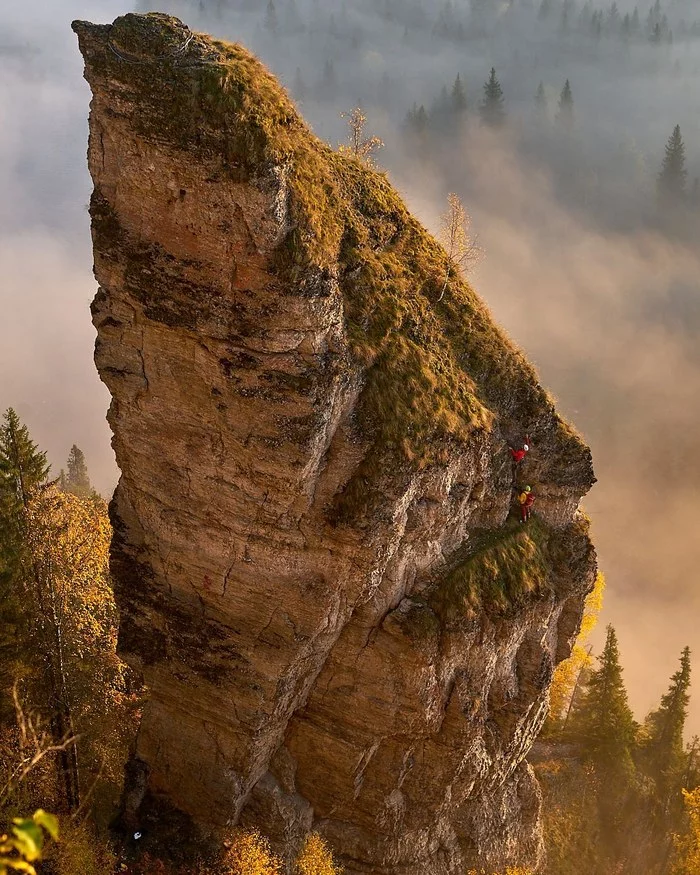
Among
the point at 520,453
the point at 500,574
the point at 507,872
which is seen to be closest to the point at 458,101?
the point at 520,453

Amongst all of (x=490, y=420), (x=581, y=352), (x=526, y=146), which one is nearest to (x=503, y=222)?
→ (x=526, y=146)

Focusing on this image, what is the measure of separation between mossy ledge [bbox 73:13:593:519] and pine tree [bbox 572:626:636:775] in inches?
908

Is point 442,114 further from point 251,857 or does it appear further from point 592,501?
point 251,857

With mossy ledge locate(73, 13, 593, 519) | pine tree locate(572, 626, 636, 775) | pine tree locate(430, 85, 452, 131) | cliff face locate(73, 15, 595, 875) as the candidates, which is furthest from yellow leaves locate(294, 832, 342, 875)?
pine tree locate(430, 85, 452, 131)

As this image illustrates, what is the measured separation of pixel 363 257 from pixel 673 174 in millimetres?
149622

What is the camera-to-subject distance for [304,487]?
22.1 m

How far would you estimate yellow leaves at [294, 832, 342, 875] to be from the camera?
1061 inches

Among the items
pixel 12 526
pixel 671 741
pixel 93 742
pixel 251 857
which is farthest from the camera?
pixel 671 741

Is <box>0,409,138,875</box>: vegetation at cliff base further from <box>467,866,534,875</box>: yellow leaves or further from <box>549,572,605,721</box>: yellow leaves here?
<box>549,572,605,721</box>: yellow leaves

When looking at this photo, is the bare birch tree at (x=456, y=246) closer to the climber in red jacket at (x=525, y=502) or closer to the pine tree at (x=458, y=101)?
the climber in red jacket at (x=525, y=502)

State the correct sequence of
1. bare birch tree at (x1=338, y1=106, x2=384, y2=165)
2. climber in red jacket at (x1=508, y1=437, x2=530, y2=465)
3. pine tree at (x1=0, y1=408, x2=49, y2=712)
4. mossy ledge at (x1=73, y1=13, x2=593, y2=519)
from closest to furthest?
mossy ledge at (x1=73, y1=13, x2=593, y2=519) → bare birch tree at (x1=338, y1=106, x2=384, y2=165) → climber in red jacket at (x1=508, y1=437, x2=530, y2=465) → pine tree at (x1=0, y1=408, x2=49, y2=712)

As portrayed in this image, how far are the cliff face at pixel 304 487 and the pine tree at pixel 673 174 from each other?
142769 mm

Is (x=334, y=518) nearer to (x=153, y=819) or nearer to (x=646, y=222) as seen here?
(x=153, y=819)

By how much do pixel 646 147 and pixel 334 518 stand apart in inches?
7022
